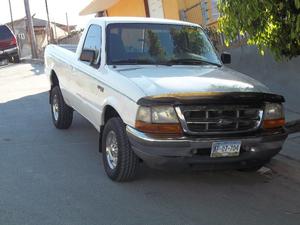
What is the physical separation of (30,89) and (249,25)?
1032 cm

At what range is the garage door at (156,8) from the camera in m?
19.1

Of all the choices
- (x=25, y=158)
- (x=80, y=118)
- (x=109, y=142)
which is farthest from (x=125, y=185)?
(x=80, y=118)

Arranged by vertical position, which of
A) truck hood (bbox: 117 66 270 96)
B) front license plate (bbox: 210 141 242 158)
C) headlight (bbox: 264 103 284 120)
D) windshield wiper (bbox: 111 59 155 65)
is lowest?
front license plate (bbox: 210 141 242 158)

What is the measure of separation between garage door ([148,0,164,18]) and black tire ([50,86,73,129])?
1030cm

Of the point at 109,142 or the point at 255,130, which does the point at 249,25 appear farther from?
the point at 109,142

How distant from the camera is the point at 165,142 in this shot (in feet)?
17.7

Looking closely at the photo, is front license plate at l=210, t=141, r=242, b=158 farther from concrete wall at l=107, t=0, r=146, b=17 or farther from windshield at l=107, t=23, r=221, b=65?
concrete wall at l=107, t=0, r=146, b=17

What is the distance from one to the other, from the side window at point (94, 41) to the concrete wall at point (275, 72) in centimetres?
335

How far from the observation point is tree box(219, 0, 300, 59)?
5766mm

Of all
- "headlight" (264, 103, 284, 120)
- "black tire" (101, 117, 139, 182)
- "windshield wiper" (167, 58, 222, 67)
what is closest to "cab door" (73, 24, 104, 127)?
"black tire" (101, 117, 139, 182)

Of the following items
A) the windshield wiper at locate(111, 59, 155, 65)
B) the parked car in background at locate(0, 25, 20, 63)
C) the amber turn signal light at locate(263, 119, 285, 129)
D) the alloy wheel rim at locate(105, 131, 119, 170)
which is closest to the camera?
the amber turn signal light at locate(263, 119, 285, 129)

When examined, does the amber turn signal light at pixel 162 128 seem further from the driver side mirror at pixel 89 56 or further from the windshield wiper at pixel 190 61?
the driver side mirror at pixel 89 56

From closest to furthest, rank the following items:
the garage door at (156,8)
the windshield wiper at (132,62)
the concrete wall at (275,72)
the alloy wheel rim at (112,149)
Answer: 1. the alloy wheel rim at (112,149)
2. the windshield wiper at (132,62)
3. the concrete wall at (275,72)
4. the garage door at (156,8)

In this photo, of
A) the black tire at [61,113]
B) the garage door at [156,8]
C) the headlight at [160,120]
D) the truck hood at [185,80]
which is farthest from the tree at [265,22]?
the garage door at [156,8]
